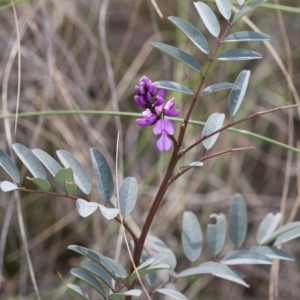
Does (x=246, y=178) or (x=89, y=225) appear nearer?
(x=89, y=225)

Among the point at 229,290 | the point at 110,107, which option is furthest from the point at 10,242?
the point at 229,290

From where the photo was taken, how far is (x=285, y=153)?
1.53 metres

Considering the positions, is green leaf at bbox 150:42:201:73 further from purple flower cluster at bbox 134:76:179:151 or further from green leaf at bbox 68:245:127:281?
green leaf at bbox 68:245:127:281

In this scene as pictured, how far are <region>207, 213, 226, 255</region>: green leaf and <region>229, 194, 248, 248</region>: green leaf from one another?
0.05 ft

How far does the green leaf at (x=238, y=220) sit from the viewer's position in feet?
2.40

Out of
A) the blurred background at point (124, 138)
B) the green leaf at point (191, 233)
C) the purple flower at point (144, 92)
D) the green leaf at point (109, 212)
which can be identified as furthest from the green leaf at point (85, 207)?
the blurred background at point (124, 138)

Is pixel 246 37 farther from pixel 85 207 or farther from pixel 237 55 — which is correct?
pixel 85 207

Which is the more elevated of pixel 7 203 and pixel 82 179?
pixel 82 179

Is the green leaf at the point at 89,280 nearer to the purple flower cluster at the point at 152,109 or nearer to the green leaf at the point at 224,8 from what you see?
the purple flower cluster at the point at 152,109

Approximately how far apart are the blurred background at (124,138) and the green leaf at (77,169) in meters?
0.57

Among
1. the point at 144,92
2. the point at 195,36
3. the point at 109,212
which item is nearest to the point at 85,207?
the point at 109,212

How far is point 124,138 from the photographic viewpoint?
1490 millimetres

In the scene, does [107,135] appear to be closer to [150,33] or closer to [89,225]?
[89,225]

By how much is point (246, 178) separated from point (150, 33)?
1.66 feet
